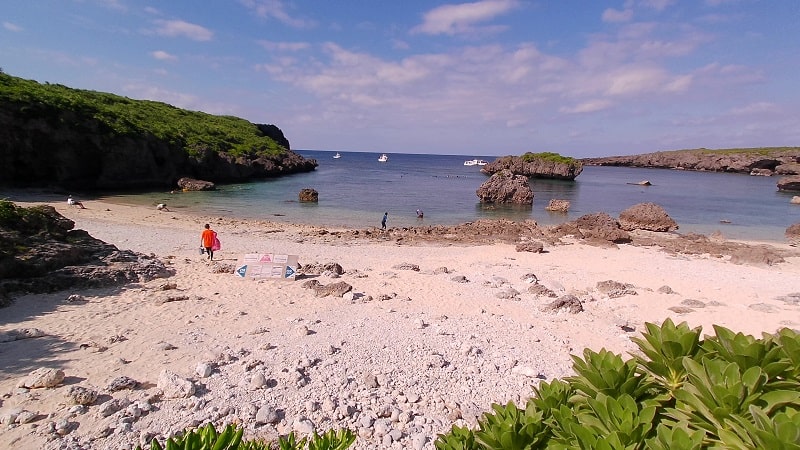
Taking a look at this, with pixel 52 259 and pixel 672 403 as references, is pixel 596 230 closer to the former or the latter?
pixel 672 403

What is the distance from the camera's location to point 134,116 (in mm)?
44531

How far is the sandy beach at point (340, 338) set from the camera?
17.3ft

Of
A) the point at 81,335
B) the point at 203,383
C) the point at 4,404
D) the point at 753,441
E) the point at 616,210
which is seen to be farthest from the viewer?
the point at 616,210

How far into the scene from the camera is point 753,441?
1815 mm

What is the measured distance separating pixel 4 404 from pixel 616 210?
138 feet

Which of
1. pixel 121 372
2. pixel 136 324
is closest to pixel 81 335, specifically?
pixel 136 324

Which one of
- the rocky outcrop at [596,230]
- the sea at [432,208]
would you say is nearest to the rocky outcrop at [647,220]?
the rocky outcrop at [596,230]

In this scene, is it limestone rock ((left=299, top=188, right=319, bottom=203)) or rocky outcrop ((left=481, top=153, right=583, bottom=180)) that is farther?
rocky outcrop ((left=481, top=153, right=583, bottom=180))

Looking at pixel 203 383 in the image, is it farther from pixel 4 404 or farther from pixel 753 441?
pixel 753 441

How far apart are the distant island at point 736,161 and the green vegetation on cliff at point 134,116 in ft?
337

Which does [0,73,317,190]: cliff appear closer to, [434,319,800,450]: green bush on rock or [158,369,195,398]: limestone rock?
[158,369,195,398]: limestone rock

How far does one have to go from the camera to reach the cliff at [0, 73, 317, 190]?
30.6 meters

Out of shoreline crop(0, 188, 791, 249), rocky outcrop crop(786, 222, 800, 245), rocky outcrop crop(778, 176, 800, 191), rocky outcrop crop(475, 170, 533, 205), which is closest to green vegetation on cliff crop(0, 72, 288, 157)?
shoreline crop(0, 188, 791, 249)

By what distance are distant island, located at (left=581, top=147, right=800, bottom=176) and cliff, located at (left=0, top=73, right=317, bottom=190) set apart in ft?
346
